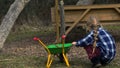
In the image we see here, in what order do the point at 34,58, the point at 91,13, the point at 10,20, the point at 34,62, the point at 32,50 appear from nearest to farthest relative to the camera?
1. the point at 34,62
2. the point at 34,58
3. the point at 10,20
4. the point at 32,50
5. the point at 91,13

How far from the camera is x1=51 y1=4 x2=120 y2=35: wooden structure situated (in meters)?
9.37

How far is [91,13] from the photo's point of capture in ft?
31.0

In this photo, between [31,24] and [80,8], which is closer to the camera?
[80,8]

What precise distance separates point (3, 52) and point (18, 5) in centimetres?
107

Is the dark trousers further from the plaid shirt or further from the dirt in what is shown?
the dirt

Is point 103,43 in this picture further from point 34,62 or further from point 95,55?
point 34,62

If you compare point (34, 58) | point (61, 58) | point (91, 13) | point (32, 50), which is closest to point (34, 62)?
point (34, 58)

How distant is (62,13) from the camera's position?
8953 millimetres

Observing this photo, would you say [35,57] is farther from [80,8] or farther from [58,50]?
[80,8]

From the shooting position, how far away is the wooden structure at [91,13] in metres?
9.37

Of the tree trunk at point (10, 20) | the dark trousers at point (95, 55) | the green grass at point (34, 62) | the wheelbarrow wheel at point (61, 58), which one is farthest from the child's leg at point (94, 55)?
the tree trunk at point (10, 20)

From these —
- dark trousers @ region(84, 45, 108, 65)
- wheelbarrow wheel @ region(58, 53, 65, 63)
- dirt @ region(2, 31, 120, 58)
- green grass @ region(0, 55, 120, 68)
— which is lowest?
dirt @ region(2, 31, 120, 58)

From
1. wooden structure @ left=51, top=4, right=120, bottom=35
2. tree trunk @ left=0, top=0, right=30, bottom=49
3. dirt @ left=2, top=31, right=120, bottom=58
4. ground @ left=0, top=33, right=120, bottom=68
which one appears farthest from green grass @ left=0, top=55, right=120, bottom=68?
wooden structure @ left=51, top=4, right=120, bottom=35

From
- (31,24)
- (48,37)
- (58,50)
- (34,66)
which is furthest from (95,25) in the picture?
(31,24)
